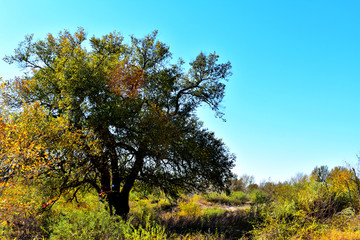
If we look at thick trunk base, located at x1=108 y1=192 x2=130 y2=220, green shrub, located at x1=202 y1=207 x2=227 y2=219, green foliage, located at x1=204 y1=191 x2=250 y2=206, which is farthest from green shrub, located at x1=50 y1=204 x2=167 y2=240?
green foliage, located at x1=204 y1=191 x2=250 y2=206

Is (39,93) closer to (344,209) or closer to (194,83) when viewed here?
(194,83)

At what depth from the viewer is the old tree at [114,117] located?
10.1 m

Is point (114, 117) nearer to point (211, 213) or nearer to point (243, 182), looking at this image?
point (211, 213)

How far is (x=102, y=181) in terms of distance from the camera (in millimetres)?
12734

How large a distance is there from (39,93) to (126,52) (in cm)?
442

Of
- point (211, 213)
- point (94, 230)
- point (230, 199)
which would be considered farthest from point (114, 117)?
point (230, 199)

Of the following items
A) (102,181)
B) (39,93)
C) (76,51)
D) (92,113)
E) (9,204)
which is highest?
(76,51)

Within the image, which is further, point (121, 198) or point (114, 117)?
point (121, 198)

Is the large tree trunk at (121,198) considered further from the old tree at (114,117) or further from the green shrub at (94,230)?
the green shrub at (94,230)

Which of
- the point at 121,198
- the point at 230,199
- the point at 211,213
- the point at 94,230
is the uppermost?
the point at 230,199

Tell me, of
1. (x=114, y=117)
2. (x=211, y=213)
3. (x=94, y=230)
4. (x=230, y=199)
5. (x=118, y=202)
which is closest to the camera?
(x=94, y=230)

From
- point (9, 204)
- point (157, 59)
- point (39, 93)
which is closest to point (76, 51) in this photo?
point (39, 93)

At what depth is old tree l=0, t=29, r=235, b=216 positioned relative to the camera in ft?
33.3

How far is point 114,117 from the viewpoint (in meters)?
10.5
